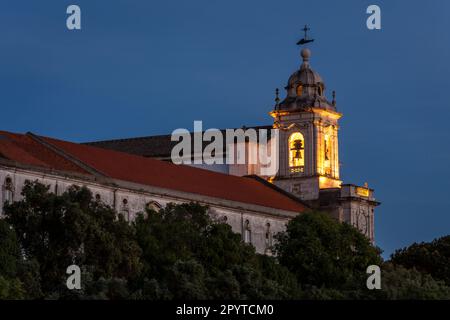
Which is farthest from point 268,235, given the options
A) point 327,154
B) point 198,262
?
point 198,262

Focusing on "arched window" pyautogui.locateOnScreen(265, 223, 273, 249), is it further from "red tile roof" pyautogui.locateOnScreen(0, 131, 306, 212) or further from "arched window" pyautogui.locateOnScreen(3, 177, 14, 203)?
"arched window" pyautogui.locateOnScreen(3, 177, 14, 203)

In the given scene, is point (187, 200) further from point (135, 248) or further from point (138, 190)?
point (135, 248)

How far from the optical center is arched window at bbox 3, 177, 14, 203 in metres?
97.8

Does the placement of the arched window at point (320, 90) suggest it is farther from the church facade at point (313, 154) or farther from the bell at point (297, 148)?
the bell at point (297, 148)

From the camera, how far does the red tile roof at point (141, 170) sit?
106 m

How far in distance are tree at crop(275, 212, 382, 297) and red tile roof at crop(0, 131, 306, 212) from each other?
12099 millimetres

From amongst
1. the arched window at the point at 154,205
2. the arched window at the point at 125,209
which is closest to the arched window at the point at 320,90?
the arched window at the point at 154,205

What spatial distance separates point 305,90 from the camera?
139000 millimetres

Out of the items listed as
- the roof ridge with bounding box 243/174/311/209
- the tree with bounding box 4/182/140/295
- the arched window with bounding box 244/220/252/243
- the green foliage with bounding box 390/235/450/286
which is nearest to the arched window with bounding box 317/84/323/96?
the roof ridge with bounding box 243/174/311/209

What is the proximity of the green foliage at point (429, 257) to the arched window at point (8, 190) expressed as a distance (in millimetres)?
37042

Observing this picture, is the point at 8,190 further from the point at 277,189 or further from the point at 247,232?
the point at 277,189

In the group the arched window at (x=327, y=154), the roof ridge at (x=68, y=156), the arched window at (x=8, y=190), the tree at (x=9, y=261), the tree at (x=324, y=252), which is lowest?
the tree at (x=9, y=261)
